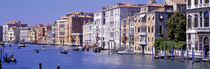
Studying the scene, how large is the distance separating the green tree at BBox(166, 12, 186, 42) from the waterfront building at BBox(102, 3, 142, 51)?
41.8ft

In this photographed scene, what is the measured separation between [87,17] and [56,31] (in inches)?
523

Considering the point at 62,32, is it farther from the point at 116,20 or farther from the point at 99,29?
the point at 116,20

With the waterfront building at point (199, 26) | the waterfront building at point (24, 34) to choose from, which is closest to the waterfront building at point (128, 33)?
the waterfront building at point (199, 26)

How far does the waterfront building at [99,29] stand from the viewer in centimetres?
5910

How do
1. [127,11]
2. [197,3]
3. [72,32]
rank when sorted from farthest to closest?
[72,32], [127,11], [197,3]

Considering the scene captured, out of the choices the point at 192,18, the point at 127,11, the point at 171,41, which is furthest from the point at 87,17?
the point at 192,18

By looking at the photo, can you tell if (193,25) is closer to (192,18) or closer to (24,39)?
(192,18)

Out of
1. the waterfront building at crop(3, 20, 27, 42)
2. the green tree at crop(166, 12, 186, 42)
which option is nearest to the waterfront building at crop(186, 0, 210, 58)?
the green tree at crop(166, 12, 186, 42)

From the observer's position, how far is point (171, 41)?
37.8m

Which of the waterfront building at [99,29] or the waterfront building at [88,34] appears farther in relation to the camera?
the waterfront building at [88,34]

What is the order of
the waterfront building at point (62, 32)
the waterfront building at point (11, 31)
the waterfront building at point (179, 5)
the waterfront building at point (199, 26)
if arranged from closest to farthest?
the waterfront building at point (199, 26) → the waterfront building at point (179, 5) → the waterfront building at point (62, 32) → the waterfront building at point (11, 31)

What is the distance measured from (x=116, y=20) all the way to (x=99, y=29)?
794cm

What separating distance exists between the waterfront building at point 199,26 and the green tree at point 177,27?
14.2 feet

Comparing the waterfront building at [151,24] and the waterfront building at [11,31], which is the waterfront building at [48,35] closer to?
the waterfront building at [11,31]
